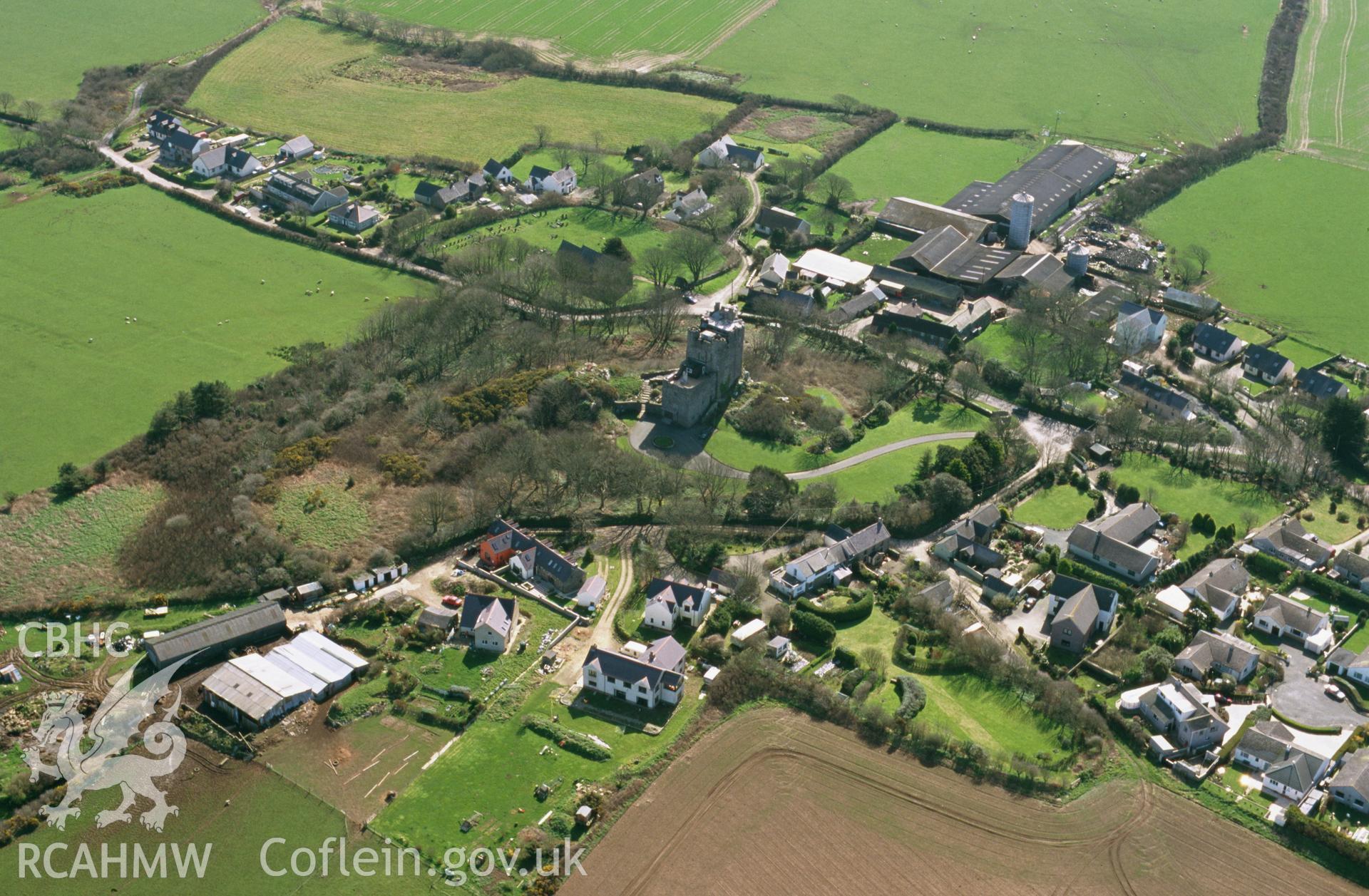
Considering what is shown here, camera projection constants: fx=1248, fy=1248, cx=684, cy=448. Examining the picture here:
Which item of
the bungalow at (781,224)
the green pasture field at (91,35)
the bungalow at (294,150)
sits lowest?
the bungalow at (781,224)

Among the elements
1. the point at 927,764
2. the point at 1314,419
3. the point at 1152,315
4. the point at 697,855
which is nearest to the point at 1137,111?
the point at 1152,315

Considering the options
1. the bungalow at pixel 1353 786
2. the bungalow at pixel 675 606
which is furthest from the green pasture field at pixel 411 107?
the bungalow at pixel 1353 786

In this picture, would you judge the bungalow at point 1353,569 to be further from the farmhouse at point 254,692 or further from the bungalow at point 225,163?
the bungalow at point 225,163

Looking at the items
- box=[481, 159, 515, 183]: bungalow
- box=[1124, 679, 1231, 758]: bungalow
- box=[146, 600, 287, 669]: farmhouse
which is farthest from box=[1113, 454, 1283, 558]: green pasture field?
box=[481, 159, 515, 183]: bungalow

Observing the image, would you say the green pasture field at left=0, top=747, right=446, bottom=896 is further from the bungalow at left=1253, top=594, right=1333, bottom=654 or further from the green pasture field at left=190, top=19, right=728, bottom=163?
the green pasture field at left=190, top=19, right=728, bottom=163

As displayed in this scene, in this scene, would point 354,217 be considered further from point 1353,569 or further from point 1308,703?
point 1308,703

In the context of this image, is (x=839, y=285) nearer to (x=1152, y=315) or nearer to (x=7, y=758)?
(x=1152, y=315)

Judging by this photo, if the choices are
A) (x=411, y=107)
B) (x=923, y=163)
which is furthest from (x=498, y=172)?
(x=923, y=163)
